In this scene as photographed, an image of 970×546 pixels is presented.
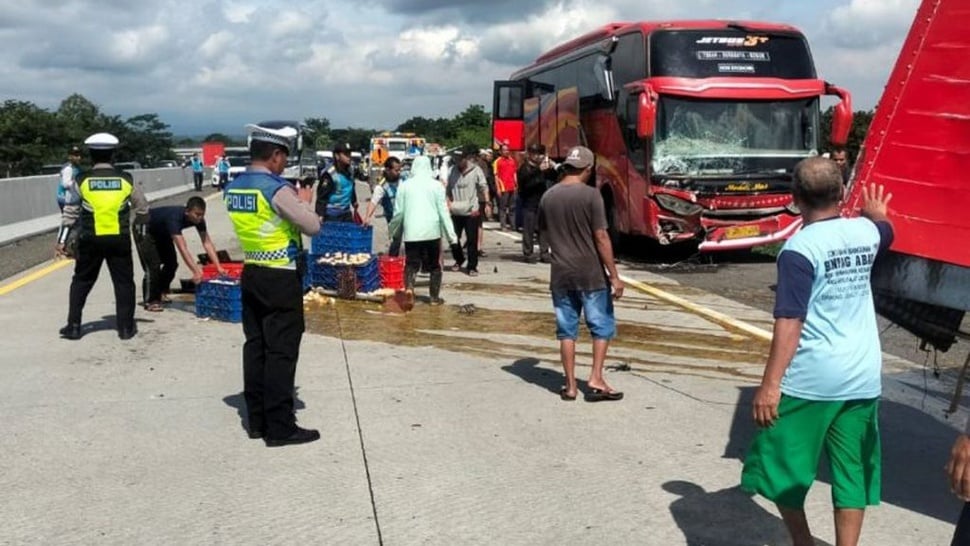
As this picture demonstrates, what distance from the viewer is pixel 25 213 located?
21266 millimetres

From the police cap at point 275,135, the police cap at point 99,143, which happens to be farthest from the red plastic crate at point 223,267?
the police cap at point 275,135

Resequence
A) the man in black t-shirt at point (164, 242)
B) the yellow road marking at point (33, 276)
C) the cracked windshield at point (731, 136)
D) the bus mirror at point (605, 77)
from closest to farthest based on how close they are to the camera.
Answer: the man in black t-shirt at point (164, 242), the yellow road marking at point (33, 276), the cracked windshield at point (731, 136), the bus mirror at point (605, 77)

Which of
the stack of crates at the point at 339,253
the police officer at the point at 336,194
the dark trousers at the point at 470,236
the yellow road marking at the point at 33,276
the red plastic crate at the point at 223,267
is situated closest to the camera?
the red plastic crate at the point at 223,267

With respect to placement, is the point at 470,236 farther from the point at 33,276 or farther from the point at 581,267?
the point at 581,267

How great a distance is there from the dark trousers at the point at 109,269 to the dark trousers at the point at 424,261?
310 centimetres

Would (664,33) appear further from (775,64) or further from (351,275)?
(351,275)

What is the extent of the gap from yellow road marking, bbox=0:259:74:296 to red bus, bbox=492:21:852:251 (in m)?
8.92

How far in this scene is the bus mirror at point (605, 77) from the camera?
17.2 m

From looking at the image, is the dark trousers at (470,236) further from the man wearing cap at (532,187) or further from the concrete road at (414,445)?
the concrete road at (414,445)

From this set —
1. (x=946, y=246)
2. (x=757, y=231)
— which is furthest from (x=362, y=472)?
(x=757, y=231)

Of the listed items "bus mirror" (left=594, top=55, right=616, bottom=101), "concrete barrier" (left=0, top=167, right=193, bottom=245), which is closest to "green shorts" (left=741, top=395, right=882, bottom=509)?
"bus mirror" (left=594, top=55, right=616, bottom=101)

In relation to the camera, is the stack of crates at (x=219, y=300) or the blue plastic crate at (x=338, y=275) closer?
the stack of crates at (x=219, y=300)

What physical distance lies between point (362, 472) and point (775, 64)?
12.7m

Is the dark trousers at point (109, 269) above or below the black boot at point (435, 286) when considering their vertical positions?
above
